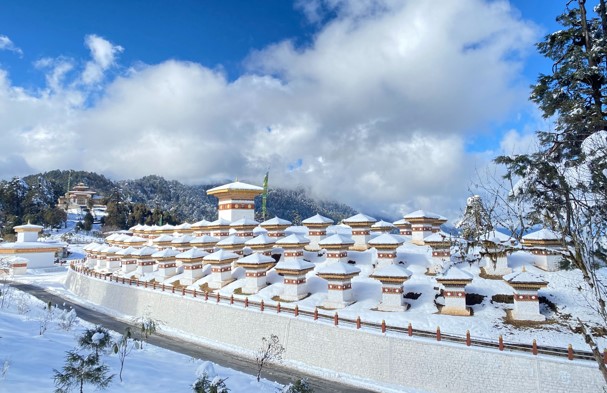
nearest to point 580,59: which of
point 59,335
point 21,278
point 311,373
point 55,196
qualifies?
point 311,373

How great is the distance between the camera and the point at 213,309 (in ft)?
67.5

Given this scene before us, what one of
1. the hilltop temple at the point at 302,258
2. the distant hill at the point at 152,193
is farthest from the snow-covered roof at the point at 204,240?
the distant hill at the point at 152,193

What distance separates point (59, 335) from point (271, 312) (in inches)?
342

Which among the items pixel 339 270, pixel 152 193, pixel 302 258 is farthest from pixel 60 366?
pixel 152 193

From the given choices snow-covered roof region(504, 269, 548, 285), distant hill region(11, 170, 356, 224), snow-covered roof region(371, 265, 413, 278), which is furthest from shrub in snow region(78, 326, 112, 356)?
distant hill region(11, 170, 356, 224)

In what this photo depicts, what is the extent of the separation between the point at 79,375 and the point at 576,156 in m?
13.8

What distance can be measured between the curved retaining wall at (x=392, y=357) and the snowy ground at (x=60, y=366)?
418 centimetres

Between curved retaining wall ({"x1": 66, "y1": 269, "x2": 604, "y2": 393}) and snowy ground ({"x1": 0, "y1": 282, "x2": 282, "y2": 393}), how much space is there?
4.18 metres

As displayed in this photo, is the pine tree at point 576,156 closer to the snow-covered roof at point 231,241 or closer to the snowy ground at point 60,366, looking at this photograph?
the snowy ground at point 60,366

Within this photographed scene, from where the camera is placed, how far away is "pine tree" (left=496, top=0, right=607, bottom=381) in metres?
6.84

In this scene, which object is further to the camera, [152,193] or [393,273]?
[152,193]

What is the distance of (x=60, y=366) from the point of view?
8648 mm

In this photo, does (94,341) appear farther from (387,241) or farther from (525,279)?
(387,241)

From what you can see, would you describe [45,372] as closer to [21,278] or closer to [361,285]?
[361,285]
